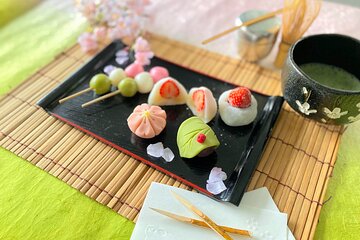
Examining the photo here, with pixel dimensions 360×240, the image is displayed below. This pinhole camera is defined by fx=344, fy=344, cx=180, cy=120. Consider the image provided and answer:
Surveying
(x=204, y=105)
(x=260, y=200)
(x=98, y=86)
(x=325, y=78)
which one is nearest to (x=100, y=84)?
(x=98, y=86)

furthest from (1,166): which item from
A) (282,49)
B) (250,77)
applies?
(282,49)

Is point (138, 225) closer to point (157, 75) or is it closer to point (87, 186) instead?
point (87, 186)

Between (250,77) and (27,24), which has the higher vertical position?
(27,24)

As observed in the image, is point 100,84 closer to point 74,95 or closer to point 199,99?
point 74,95

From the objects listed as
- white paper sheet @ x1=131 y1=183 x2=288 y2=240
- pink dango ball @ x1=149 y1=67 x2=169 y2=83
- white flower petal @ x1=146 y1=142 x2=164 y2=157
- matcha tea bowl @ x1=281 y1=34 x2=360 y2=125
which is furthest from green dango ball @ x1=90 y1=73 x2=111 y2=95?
Answer: matcha tea bowl @ x1=281 y1=34 x2=360 y2=125

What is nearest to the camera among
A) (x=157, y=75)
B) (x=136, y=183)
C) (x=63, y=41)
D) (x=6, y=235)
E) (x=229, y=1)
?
(x=6, y=235)
